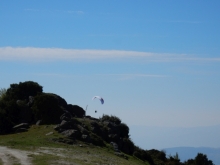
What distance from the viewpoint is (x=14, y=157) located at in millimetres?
34344

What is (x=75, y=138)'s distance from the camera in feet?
167

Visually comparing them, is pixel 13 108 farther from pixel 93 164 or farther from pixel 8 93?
pixel 93 164

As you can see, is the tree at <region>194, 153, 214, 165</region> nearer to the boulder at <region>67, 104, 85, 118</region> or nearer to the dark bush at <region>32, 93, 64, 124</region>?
the boulder at <region>67, 104, 85, 118</region>

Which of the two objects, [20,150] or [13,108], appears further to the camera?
[13,108]

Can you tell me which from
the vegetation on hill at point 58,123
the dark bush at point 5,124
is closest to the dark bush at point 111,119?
the vegetation on hill at point 58,123

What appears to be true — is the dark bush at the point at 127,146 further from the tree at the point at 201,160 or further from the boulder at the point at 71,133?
the tree at the point at 201,160

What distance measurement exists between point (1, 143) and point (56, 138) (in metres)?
5.82

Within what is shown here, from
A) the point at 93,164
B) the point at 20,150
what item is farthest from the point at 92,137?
the point at 93,164

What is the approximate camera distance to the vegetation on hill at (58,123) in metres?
52.2

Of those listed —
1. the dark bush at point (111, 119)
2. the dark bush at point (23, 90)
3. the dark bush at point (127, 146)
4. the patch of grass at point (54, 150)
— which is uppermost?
the dark bush at point (23, 90)

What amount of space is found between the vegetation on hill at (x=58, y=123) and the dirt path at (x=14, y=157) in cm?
872

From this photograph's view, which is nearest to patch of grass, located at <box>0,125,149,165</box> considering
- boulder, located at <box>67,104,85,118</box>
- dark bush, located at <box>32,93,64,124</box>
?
A: dark bush, located at <box>32,93,64,124</box>

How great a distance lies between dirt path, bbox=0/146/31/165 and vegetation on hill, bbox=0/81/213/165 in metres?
8.72

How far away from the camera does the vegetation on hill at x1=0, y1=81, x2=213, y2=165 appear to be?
171 ft
